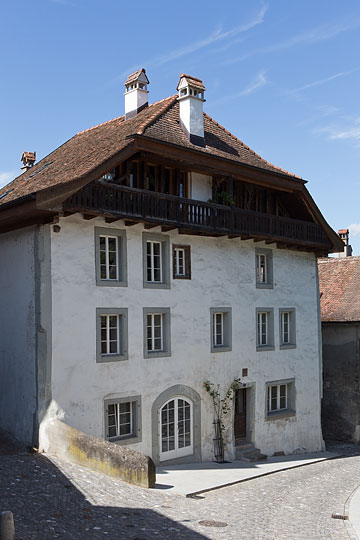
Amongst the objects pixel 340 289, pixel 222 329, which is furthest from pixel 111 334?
pixel 340 289

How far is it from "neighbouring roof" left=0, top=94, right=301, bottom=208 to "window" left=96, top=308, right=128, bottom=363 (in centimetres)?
394

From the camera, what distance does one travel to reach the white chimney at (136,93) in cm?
2191

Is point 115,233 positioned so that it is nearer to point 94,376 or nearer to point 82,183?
point 82,183

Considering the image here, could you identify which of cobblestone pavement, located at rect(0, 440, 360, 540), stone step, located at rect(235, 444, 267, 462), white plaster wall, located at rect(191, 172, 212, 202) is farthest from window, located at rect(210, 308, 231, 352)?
cobblestone pavement, located at rect(0, 440, 360, 540)

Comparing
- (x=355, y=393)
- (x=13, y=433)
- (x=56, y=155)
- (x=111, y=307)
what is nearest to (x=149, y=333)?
(x=111, y=307)

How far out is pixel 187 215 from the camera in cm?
1855

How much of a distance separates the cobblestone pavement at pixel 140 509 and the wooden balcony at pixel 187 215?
6.51m

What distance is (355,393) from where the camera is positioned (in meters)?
26.6

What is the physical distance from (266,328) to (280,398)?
2886mm

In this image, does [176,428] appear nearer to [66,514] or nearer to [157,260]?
[157,260]

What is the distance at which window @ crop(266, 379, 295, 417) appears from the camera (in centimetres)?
2264

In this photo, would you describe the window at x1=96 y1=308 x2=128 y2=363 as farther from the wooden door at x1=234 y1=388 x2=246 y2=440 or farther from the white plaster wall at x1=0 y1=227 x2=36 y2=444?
the wooden door at x1=234 y1=388 x2=246 y2=440

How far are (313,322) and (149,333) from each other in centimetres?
884

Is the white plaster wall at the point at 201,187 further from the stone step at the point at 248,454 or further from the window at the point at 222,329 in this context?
the stone step at the point at 248,454
